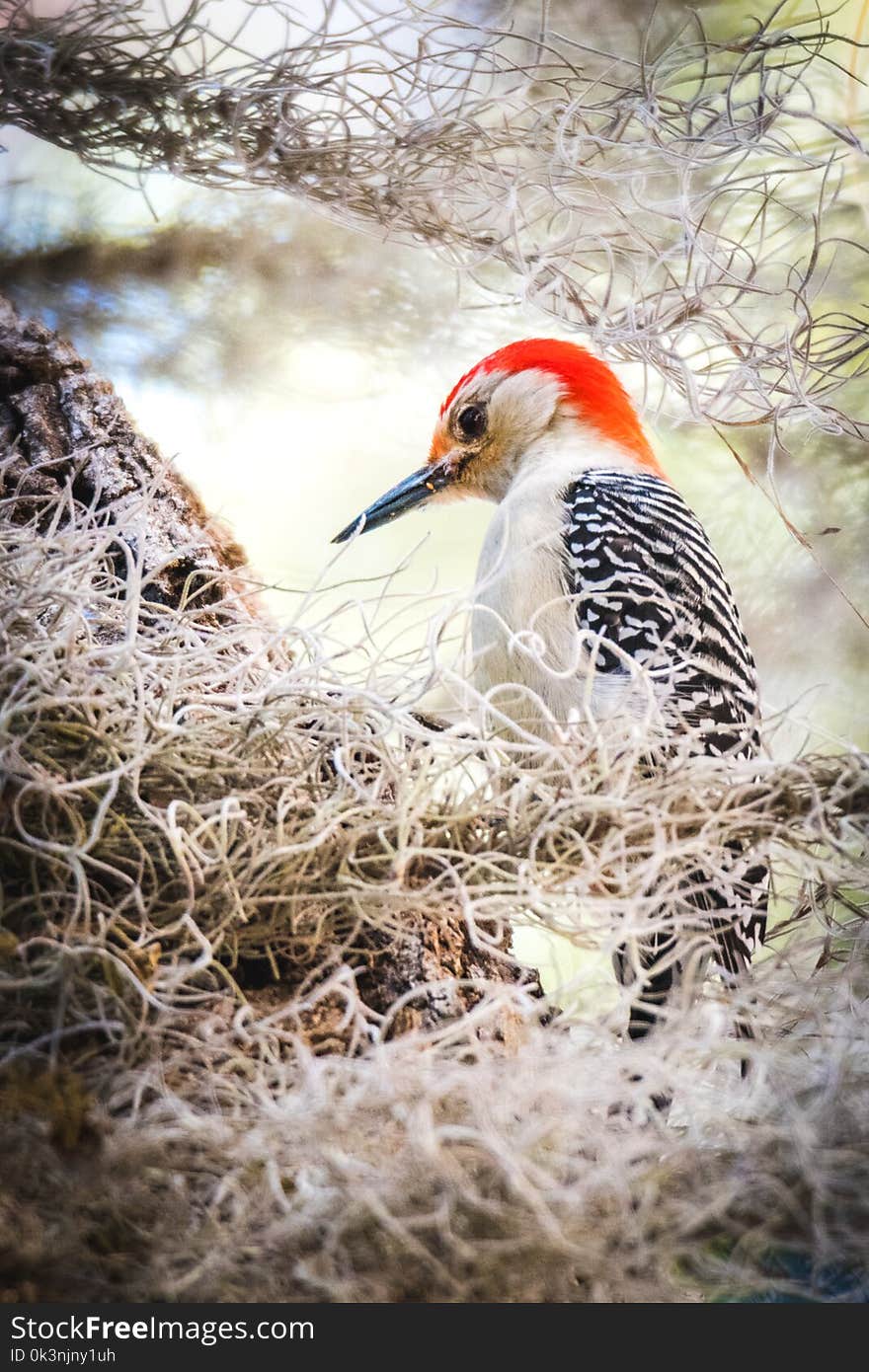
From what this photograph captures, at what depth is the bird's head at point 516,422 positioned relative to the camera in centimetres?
126

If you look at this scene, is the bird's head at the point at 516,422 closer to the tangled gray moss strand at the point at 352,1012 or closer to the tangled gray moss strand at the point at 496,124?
the tangled gray moss strand at the point at 496,124

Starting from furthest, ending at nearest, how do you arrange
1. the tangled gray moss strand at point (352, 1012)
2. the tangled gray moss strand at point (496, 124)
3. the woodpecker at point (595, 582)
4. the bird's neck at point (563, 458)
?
the bird's neck at point (563, 458) → the tangled gray moss strand at point (496, 124) → the woodpecker at point (595, 582) → the tangled gray moss strand at point (352, 1012)

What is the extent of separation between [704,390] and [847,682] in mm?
399

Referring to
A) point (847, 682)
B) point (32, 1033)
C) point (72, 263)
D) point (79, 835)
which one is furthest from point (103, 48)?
point (847, 682)

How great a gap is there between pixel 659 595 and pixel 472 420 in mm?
357

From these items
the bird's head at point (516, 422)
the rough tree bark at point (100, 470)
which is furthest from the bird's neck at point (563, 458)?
the rough tree bark at point (100, 470)

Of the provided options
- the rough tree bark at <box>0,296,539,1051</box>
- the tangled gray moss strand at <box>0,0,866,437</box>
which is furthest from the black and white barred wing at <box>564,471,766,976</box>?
the rough tree bark at <box>0,296,539,1051</box>

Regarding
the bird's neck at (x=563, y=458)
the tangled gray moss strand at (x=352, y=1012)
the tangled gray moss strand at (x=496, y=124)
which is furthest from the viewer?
the bird's neck at (x=563, y=458)

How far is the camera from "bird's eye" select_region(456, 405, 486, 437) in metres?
1.28

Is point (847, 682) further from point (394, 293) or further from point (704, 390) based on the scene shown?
point (394, 293)

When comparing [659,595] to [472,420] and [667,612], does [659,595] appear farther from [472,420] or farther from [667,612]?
[472,420]

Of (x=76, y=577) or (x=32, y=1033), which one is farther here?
(x=76, y=577)

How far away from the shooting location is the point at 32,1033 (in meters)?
0.65

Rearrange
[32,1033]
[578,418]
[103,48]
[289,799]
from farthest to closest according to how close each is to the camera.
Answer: [578,418] < [103,48] < [289,799] < [32,1033]
